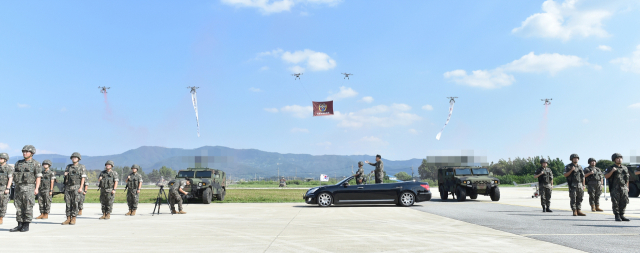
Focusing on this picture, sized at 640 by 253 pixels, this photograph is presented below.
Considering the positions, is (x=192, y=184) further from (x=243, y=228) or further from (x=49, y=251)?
(x=49, y=251)

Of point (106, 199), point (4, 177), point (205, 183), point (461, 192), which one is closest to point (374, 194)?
point (461, 192)

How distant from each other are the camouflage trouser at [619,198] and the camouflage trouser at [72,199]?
44.0 ft

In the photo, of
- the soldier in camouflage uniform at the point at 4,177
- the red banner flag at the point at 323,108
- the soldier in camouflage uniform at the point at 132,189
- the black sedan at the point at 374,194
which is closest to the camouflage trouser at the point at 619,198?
the black sedan at the point at 374,194

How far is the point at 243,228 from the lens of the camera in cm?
1072

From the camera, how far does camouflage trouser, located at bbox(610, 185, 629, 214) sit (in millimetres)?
11555

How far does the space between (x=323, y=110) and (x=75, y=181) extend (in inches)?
1247

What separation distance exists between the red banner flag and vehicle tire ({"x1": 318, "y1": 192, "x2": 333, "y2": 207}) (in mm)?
24379

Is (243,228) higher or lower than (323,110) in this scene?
lower

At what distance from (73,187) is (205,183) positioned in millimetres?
9880

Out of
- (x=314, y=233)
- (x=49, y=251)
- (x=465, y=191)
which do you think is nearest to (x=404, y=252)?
(x=314, y=233)

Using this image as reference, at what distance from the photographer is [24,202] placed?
400 inches

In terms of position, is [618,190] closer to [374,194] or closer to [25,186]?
[374,194]

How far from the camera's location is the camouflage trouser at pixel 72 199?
11731 mm

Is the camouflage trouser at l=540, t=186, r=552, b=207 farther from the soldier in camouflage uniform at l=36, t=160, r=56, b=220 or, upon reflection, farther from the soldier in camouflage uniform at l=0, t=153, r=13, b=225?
the soldier in camouflage uniform at l=36, t=160, r=56, b=220
